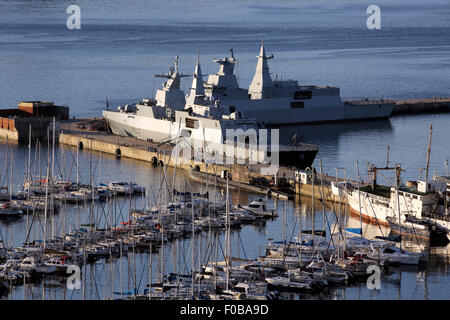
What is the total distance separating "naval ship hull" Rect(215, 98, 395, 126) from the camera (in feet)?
192

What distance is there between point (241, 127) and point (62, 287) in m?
22.7

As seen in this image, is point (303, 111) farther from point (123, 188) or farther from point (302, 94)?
point (123, 188)

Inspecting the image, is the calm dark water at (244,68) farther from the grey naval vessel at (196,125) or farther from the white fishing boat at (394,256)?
the grey naval vessel at (196,125)

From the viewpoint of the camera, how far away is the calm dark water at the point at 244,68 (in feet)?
105

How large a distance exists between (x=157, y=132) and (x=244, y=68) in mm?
42572

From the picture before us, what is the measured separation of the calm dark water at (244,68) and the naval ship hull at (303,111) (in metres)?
0.74

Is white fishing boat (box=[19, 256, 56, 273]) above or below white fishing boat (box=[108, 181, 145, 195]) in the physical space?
below

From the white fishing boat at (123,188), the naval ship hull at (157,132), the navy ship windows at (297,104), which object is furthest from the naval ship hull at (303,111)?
the white fishing boat at (123,188)

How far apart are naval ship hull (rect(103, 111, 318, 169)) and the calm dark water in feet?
4.51

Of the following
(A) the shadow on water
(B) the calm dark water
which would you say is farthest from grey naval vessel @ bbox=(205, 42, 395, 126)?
(B) the calm dark water

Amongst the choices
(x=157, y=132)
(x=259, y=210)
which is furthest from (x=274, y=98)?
(x=259, y=210)

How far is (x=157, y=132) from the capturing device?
171 feet

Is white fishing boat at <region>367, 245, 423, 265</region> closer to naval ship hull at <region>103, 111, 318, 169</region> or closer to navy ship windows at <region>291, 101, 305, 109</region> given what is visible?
naval ship hull at <region>103, 111, 318, 169</region>
